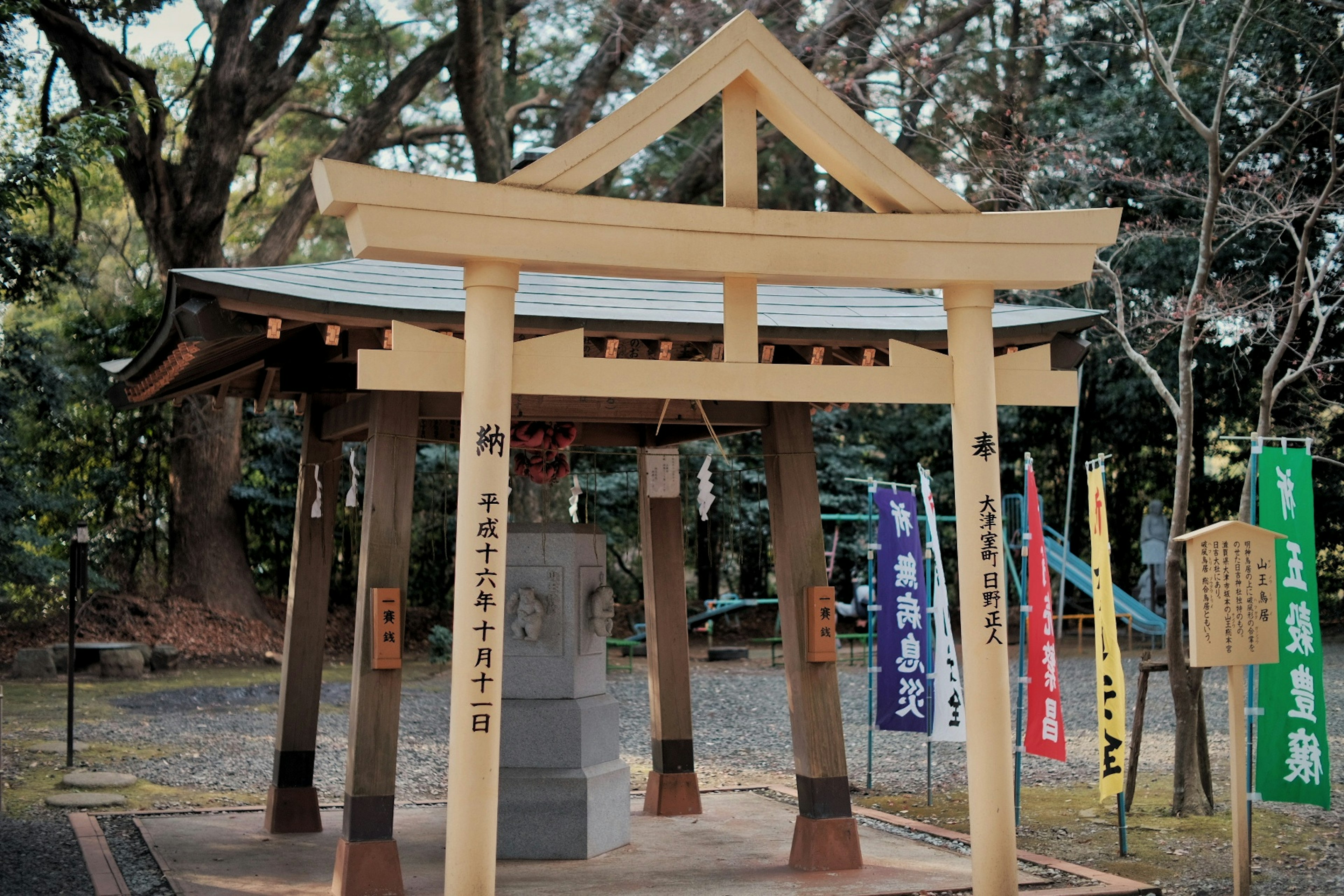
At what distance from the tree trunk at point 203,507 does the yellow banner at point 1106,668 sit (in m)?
12.7

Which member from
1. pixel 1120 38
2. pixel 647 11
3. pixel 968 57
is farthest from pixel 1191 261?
pixel 647 11

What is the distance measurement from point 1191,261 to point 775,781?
9.93 metres

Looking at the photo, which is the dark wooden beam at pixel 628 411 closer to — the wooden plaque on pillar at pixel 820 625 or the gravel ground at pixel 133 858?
the wooden plaque on pillar at pixel 820 625

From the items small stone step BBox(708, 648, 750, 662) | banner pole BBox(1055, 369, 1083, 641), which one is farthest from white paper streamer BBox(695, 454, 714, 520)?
small stone step BBox(708, 648, 750, 662)

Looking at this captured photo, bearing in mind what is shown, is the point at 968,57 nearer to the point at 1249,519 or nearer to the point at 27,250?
the point at 1249,519

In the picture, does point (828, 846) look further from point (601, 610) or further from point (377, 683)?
point (377, 683)

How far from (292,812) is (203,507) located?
10635 mm

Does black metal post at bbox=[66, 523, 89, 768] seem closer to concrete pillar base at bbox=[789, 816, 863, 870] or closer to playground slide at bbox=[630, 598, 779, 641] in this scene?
concrete pillar base at bbox=[789, 816, 863, 870]

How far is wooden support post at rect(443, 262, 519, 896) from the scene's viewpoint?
398cm

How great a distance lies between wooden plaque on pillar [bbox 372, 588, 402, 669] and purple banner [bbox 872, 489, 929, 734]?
345 centimetres

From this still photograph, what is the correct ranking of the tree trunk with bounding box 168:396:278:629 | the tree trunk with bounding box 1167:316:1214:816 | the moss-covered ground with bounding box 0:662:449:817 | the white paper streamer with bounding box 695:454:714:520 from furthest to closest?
the tree trunk with bounding box 168:396:278:629 < the moss-covered ground with bounding box 0:662:449:817 < the tree trunk with bounding box 1167:316:1214:816 < the white paper streamer with bounding box 695:454:714:520

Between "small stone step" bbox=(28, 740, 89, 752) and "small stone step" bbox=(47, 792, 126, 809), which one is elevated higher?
"small stone step" bbox=(28, 740, 89, 752)

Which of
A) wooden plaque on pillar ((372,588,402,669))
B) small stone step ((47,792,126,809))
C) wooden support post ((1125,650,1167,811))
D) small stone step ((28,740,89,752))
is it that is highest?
wooden plaque on pillar ((372,588,402,669))

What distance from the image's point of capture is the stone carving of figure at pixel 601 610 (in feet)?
20.0
